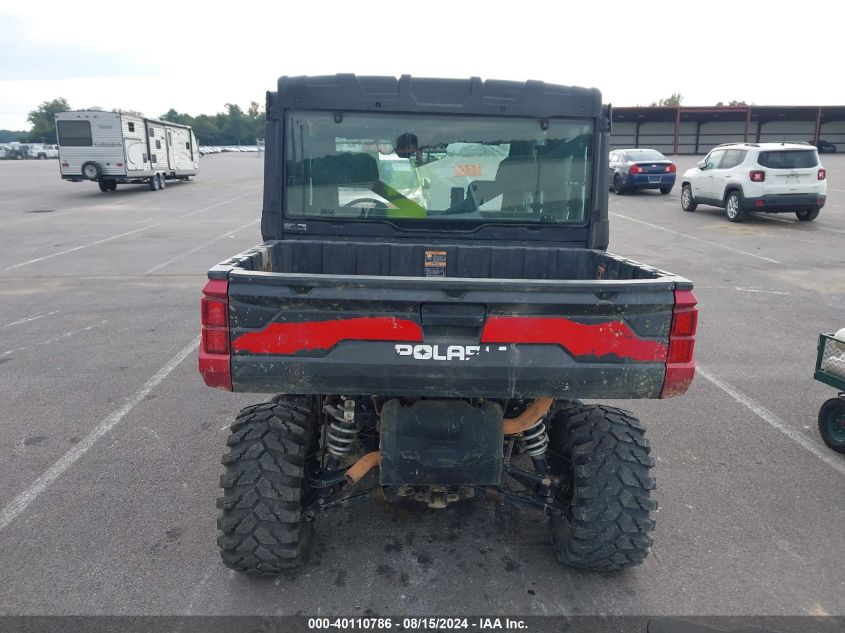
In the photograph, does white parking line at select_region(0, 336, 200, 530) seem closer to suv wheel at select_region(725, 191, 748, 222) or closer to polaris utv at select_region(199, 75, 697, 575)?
polaris utv at select_region(199, 75, 697, 575)

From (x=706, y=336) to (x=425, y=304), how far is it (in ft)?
19.3

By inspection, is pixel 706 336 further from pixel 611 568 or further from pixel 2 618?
pixel 2 618

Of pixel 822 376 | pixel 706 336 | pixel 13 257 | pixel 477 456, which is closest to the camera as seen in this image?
pixel 477 456

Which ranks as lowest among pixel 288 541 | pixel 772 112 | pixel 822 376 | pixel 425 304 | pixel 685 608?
pixel 685 608

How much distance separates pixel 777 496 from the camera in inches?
161

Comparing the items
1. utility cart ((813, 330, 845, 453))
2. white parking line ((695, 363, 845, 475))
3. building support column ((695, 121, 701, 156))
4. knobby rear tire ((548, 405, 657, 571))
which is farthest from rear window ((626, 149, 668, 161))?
building support column ((695, 121, 701, 156))

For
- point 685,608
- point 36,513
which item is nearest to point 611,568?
point 685,608

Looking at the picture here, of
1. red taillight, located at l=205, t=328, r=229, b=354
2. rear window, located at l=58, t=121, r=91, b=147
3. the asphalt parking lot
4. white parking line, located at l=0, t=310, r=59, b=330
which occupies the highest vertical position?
rear window, located at l=58, t=121, r=91, b=147

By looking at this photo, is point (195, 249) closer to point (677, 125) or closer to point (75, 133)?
point (75, 133)

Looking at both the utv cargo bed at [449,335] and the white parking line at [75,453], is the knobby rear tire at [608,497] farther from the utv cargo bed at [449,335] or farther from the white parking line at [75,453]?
the white parking line at [75,453]

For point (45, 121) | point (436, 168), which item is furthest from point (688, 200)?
point (45, 121)

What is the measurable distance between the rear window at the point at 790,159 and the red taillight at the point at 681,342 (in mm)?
15300

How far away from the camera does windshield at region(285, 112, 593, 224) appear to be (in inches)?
163

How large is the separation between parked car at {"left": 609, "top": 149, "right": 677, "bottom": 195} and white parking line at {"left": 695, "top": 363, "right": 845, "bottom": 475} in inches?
750
